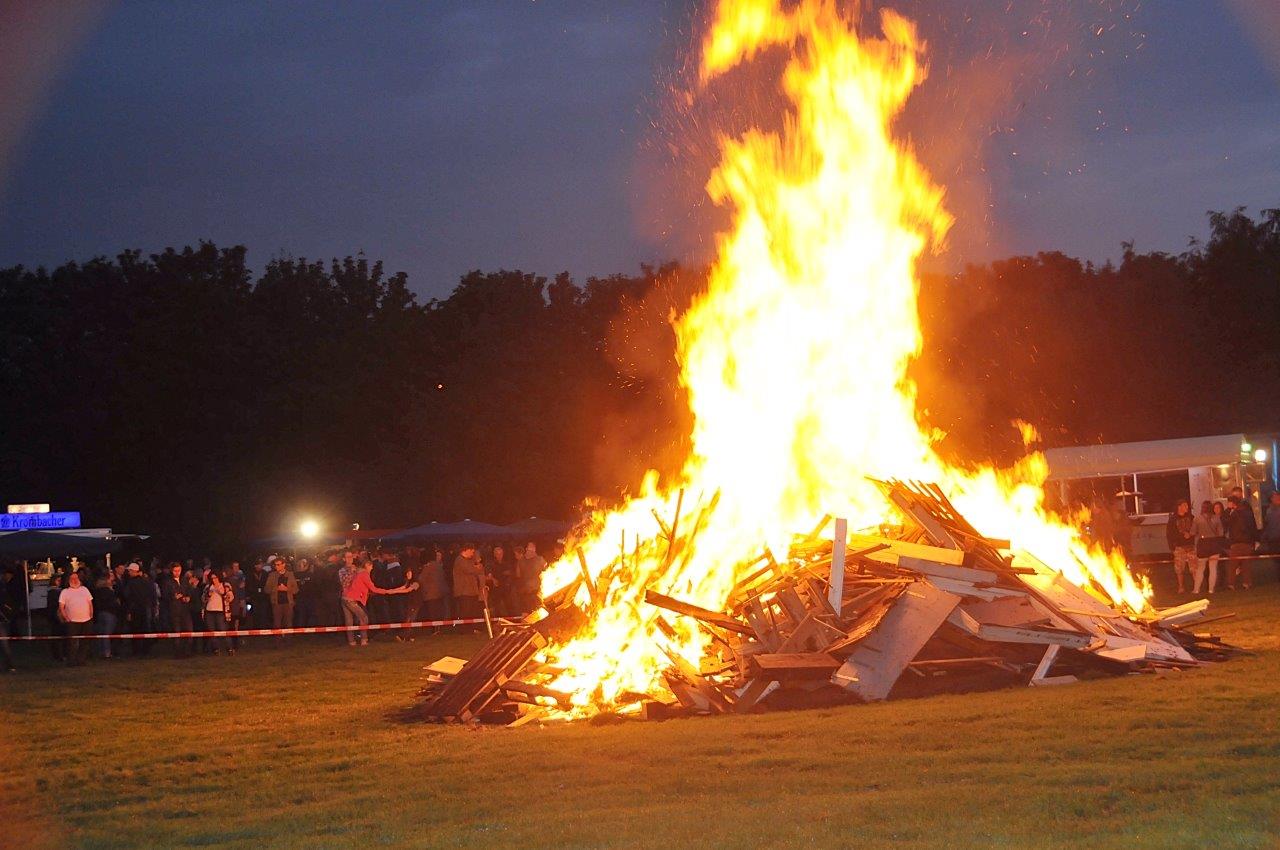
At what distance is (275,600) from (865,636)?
17.0 meters

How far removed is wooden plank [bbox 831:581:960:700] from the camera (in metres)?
14.3

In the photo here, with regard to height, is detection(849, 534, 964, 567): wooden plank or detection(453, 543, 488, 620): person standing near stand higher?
detection(849, 534, 964, 567): wooden plank

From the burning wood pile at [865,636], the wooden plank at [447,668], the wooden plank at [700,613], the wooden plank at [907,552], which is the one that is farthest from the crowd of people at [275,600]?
the wooden plank at [907,552]

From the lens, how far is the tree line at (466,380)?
170ft

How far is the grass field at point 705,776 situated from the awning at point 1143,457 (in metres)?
16.7

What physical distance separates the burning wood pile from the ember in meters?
0.03

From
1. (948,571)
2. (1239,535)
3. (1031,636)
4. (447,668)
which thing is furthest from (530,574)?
(1031,636)

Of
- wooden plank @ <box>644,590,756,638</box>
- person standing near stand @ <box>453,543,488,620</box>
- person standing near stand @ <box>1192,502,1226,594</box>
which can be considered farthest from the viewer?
person standing near stand @ <box>453,543,488,620</box>

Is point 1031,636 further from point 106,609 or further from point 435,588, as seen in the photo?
point 106,609

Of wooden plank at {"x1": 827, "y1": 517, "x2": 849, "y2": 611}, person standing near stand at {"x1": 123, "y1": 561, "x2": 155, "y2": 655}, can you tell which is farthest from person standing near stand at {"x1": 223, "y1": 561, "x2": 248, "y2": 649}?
wooden plank at {"x1": 827, "y1": 517, "x2": 849, "y2": 611}

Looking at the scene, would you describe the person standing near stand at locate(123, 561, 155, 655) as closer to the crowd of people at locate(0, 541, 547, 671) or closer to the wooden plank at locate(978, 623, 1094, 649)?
the crowd of people at locate(0, 541, 547, 671)

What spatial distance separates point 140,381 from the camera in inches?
2414

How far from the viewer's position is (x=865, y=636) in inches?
581

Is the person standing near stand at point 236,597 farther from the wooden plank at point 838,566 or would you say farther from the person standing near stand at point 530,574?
the wooden plank at point 838,566
